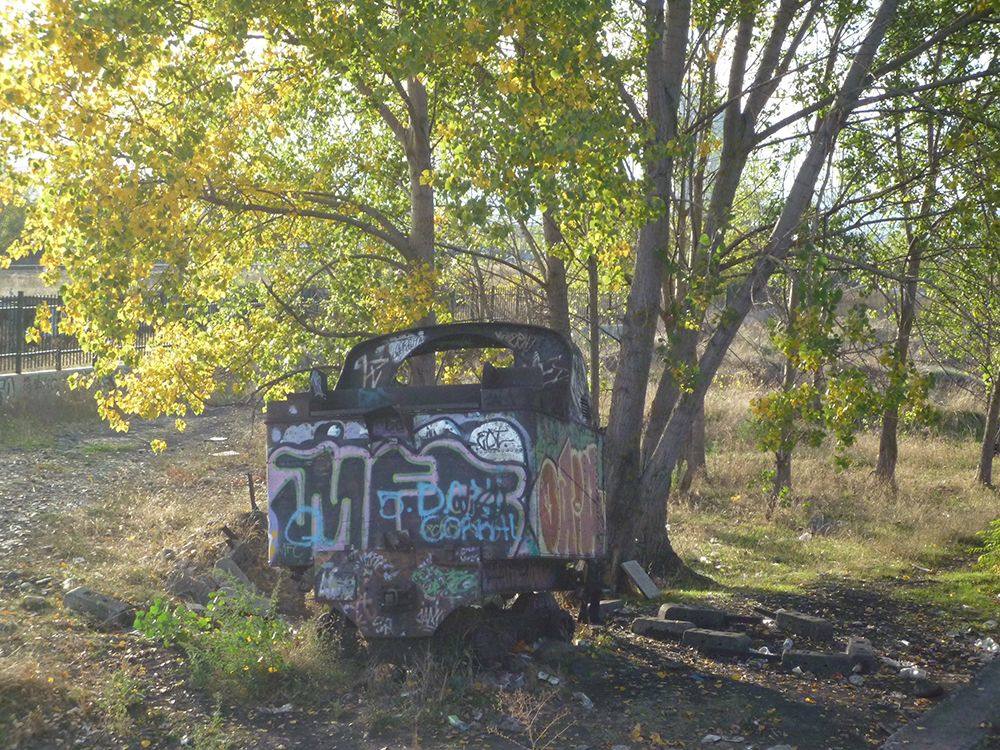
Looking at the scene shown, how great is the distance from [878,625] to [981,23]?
6354 mm

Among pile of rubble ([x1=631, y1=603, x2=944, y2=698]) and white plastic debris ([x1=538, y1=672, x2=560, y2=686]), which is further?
pile of rubble ([x1=631, y1=603, x2=944, y2=698])

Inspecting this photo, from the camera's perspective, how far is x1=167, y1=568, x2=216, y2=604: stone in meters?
9.82

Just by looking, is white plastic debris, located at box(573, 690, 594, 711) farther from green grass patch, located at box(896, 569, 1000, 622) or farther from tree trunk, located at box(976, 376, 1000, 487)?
tree trunk, located at box(976, 376, 1000, 487)

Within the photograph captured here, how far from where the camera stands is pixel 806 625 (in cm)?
934

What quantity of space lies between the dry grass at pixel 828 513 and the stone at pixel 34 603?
301 inches

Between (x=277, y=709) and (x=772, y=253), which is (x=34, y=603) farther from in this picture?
(x=772, y=253)

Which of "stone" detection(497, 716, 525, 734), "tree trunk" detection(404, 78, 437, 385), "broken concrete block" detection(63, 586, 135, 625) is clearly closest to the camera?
"stone" detection(497, 716, 525, 734)

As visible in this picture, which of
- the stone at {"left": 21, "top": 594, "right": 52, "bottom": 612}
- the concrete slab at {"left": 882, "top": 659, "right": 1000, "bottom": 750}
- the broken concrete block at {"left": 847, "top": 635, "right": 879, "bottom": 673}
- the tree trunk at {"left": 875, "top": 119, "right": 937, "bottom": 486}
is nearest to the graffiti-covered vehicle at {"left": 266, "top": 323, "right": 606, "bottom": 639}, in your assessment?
the broken concrete block at {"left": 847, "top": 635, "right": 879, "bottom": 673}

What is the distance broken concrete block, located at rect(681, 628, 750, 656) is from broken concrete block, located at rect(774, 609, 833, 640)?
0.72 m

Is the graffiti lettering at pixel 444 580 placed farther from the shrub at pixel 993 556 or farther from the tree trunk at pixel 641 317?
the shrub at pixel 993 556

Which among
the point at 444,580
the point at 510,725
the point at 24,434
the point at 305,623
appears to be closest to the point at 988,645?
the point at 510,725

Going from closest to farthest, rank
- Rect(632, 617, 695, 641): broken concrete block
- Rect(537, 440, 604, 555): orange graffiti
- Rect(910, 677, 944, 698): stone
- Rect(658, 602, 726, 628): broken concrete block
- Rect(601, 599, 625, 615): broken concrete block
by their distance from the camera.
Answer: Rect(537, 440, 604, 555): orange graffiti → Rect(910, 677, 944, 698): stone → Rect(632, 617, 695, 641): broken concrete block → Rect(658, 602, 726, 628): broken concrete block → Rect(601, 599, 625, 615): broken concrete block

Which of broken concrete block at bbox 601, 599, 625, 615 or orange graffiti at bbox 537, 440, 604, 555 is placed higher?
orange graffiti at bbox 537, 440, 604, 555

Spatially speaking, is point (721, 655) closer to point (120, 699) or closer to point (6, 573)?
point (120, 699)
